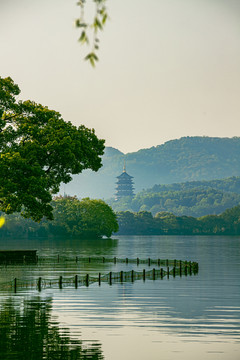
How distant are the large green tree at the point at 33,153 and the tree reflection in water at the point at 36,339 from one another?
101 ft

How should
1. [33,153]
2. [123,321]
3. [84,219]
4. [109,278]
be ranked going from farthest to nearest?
[84,219]
[33,153]
[109,278]
[123,321]

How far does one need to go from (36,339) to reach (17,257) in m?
45.1

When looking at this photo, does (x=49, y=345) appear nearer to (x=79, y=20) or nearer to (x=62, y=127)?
(x=79, y=20)

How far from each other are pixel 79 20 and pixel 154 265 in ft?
217

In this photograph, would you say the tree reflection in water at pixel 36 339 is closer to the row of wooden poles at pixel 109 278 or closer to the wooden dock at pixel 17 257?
the row of wooden poles at pixel 109 278

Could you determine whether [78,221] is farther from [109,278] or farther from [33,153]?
[109,278]

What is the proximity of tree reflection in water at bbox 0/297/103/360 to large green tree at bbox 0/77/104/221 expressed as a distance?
30.7 metres

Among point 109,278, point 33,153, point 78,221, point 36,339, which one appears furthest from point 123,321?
point 78,221

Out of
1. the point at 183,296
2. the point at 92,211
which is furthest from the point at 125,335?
the point at 92,211

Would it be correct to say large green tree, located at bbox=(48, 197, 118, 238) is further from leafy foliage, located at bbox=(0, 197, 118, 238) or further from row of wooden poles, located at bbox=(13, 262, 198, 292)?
row of wooden poles, located at bbox=(13, 262, 198, 292)

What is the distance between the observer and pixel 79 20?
1320 cm

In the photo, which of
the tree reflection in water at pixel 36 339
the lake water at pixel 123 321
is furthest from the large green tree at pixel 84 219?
the tree reflection in water at pixel 36 339

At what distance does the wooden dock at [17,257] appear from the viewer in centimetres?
7144

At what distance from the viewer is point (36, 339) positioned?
2808 cm
